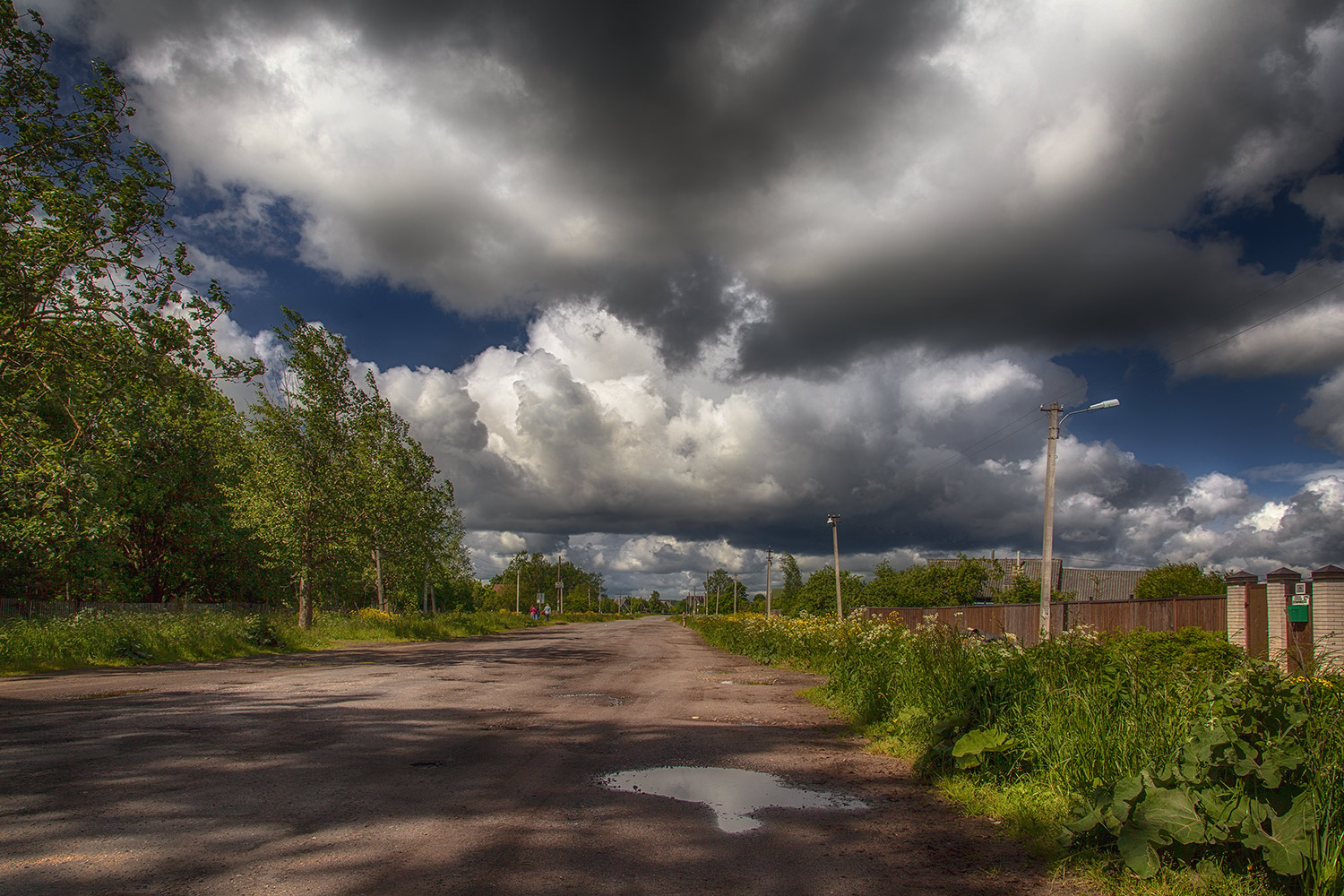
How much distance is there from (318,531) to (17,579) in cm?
1008

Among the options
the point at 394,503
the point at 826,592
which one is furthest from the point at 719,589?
the point at 394,503

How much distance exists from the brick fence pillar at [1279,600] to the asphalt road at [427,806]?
782 cm

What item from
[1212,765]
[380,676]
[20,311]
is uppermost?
[20,311]

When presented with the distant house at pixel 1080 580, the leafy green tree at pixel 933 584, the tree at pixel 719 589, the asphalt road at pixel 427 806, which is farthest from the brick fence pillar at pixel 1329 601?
the tree at pixel 719 589

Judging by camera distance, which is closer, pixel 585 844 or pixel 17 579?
pixel 585 844

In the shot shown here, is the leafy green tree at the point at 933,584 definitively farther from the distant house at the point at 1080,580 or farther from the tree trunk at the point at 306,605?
the tree trunk at the point at 306,605

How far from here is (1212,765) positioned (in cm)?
381

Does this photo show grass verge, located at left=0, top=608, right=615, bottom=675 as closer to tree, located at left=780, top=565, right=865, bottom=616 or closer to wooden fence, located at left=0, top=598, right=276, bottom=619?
wooden fence, located at left=0, top=598, right=276, bottom=619

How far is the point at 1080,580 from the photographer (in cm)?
6462

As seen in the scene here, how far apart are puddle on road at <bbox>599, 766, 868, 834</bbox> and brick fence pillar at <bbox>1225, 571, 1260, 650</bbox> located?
11.0 m

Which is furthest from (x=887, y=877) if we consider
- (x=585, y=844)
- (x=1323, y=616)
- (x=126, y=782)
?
(x=1323, y=616)

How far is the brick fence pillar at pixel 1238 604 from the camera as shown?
42.8 ft

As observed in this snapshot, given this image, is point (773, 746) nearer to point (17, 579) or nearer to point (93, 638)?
point (93, 638)

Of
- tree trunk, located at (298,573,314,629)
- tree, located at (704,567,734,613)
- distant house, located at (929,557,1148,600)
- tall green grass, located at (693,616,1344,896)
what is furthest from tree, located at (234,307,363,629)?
tree, located at (704,567,734,613)
